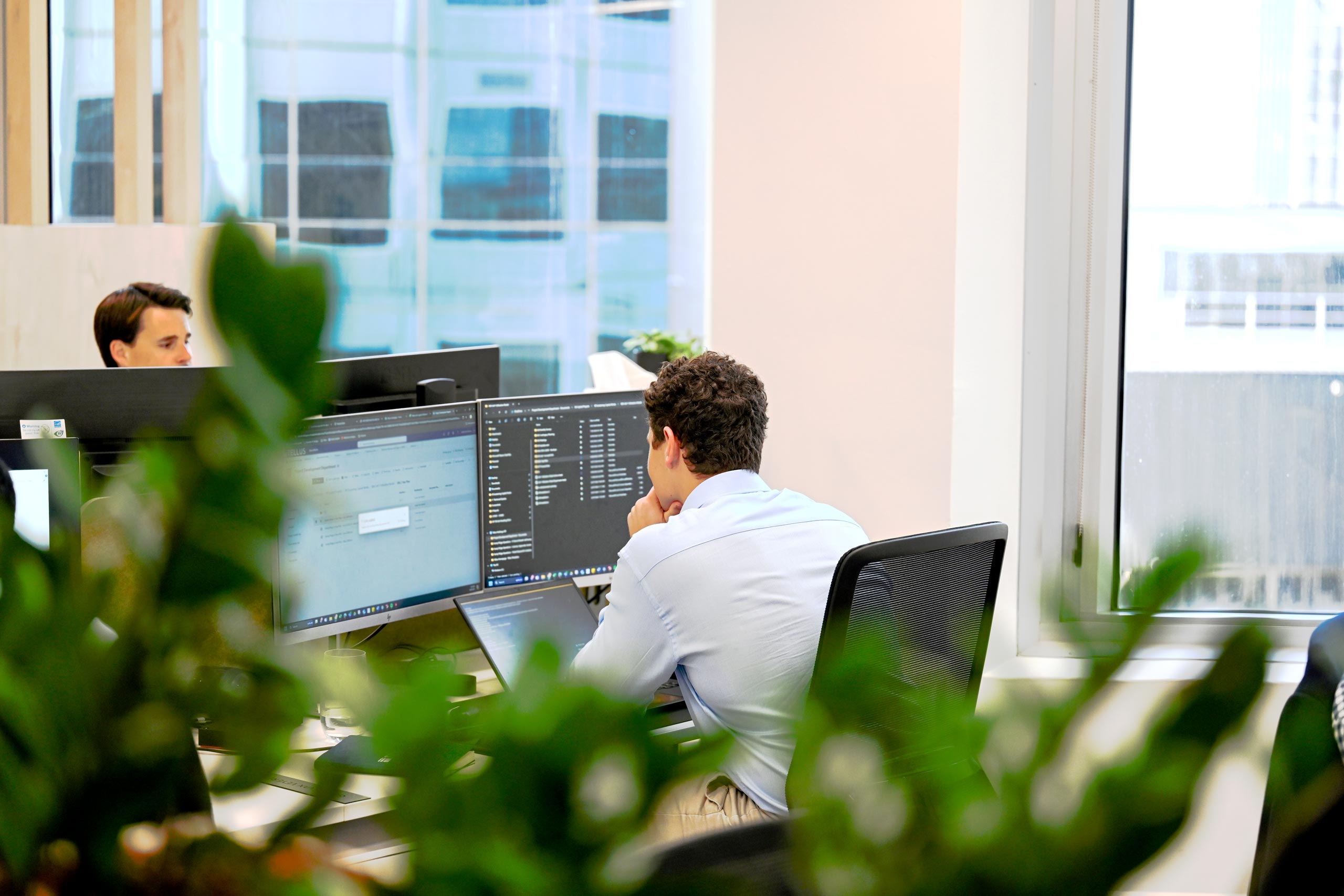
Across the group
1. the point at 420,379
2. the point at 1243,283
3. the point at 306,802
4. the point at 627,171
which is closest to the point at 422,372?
the point at 420,379

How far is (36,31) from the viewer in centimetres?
381

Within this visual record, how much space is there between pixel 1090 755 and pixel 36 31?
4396mm

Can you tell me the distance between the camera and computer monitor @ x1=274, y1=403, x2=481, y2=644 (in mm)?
1819

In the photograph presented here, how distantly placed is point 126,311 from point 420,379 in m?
1.33

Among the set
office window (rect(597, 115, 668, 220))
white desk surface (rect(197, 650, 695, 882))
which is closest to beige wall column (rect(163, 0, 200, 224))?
office window (rect(597, 115, 668, 220))

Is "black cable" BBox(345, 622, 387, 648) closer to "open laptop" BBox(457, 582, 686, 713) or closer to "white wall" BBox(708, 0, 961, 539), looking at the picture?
"open laptop" BBox(457, 582, 686, 713)

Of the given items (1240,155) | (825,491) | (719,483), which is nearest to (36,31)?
(825,491)

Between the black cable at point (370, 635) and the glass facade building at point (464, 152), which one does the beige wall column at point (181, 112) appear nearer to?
the glass facade building at point (464, 152)

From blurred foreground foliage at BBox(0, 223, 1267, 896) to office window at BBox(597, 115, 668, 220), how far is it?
5.20 meters

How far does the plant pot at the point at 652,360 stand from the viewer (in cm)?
342

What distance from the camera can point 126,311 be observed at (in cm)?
327

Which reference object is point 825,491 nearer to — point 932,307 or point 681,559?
point 932,307

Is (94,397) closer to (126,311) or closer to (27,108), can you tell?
(126,311)

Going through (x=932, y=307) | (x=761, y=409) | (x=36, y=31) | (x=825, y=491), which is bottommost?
(x=825, y=491)
